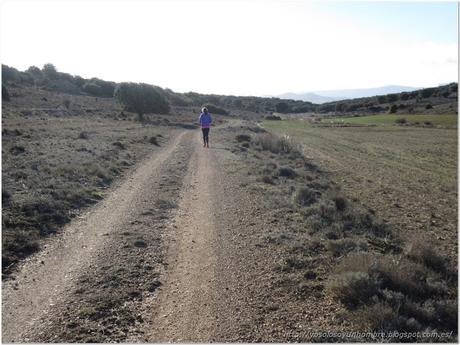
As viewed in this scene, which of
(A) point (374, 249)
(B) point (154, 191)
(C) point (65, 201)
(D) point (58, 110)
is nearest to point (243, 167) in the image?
(B) point (154, 191)

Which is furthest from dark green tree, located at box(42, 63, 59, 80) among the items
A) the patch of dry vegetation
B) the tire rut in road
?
the tire rut in road

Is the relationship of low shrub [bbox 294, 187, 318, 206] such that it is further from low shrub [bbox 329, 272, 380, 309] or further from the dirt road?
low shrub [bbox 329, 272, 380, 309]

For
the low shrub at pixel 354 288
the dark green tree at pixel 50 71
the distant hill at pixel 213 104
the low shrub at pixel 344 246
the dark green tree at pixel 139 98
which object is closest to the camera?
the low shrub at pixel 354 288

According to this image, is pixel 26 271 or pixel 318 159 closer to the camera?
pixel 26 271

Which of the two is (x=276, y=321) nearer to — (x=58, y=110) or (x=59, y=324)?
(x=59, y=324)

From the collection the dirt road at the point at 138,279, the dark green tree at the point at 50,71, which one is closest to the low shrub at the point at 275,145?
the dirt road at the point at 138,279

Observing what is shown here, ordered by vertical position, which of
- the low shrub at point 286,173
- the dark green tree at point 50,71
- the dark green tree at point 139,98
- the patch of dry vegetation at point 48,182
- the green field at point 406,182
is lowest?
the green field at point 406,182

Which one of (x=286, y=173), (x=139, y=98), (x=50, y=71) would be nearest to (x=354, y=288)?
(x=286, y=173)

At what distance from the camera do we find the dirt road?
5.48 meters

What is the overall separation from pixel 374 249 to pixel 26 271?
21.8ft

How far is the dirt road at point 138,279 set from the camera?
18.0 ft

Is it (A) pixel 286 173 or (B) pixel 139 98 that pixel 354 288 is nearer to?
(A) pixel 286 173

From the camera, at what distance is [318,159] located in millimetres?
26969

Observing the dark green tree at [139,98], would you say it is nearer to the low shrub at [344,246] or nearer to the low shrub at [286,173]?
the low shrub at [286,173]
